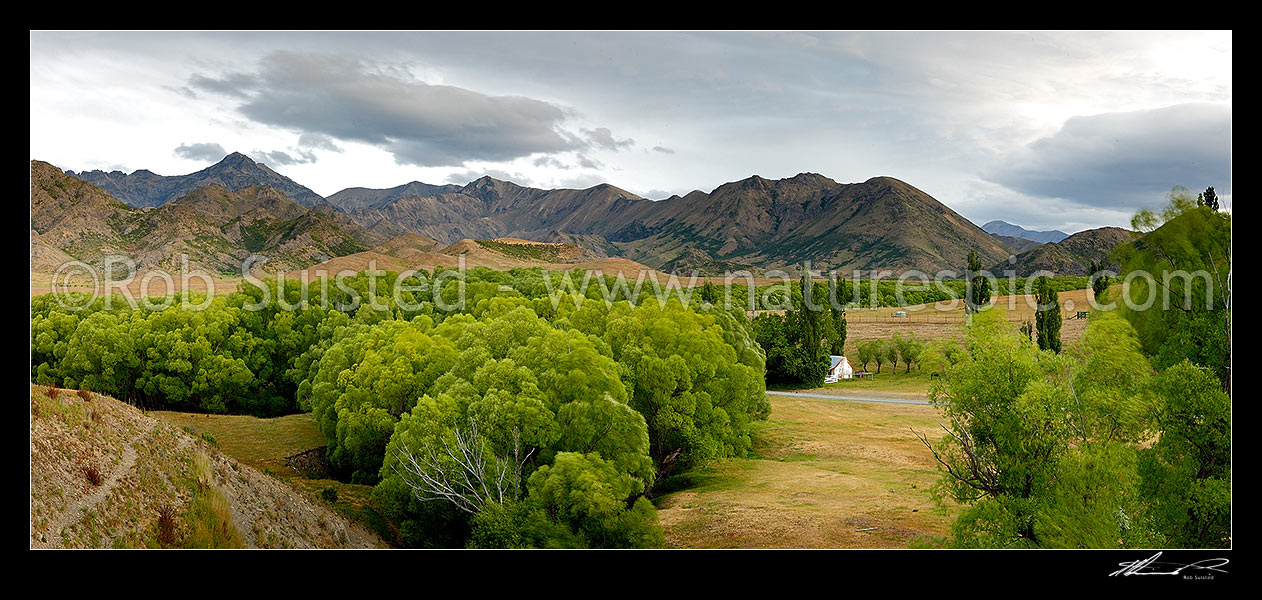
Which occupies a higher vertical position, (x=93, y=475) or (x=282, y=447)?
(x=93, y=475)

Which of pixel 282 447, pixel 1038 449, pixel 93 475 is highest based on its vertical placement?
pixel 1038 449

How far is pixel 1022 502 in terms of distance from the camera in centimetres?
1215

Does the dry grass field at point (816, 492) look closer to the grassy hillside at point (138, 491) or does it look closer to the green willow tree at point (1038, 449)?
the green willow tree at point (1038, 449)

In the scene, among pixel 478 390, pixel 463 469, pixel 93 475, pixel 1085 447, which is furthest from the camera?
pixel 478 390

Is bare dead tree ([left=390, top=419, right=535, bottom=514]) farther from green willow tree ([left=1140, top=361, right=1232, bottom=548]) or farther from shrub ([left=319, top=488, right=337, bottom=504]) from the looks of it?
green willow tree ([left=1140, top=361, right=1232, bottom=548])

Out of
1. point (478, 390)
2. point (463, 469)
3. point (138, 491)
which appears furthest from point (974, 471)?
point (138, 491)

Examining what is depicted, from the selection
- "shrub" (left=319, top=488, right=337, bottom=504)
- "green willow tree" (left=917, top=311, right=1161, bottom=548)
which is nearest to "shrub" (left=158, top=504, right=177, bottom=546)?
"shrub" (left=319, top=488, right=337, bottom=504)
